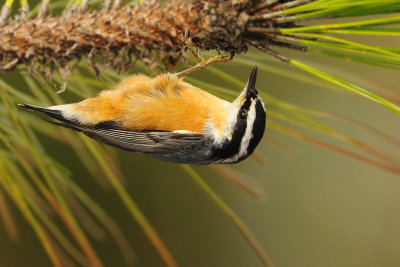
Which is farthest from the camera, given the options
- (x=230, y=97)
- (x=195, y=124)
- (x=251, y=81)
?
(x=195, y=124)

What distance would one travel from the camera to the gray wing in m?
1.10

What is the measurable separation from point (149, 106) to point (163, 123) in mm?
49

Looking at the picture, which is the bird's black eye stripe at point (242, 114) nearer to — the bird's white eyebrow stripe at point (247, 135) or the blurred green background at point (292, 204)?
the bird's white eyebrow stripe at point (247, 135)

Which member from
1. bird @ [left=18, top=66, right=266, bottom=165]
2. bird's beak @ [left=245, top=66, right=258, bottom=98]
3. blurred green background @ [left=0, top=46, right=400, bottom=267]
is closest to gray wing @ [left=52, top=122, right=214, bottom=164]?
bird @ [left=18, top=66, right=266, bottom=165]

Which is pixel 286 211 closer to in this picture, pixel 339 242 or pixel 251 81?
pixel 339 242

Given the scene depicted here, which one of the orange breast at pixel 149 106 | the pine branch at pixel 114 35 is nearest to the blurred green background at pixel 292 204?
the orange breast at pixel 149 106

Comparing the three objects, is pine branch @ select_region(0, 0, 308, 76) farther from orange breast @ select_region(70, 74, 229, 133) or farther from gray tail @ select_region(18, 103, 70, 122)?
orange breast @ select_region(70, 74, 229, 133)

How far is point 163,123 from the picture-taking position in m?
1.15

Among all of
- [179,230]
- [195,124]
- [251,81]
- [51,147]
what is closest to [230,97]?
[251,81]

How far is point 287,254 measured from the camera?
2.78 metres

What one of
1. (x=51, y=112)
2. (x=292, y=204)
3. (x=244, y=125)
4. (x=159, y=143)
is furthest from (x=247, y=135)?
(x=292, y=204)

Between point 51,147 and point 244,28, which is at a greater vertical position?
point 244,28

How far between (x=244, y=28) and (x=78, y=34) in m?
0.21

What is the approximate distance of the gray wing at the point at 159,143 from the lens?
1.10m
